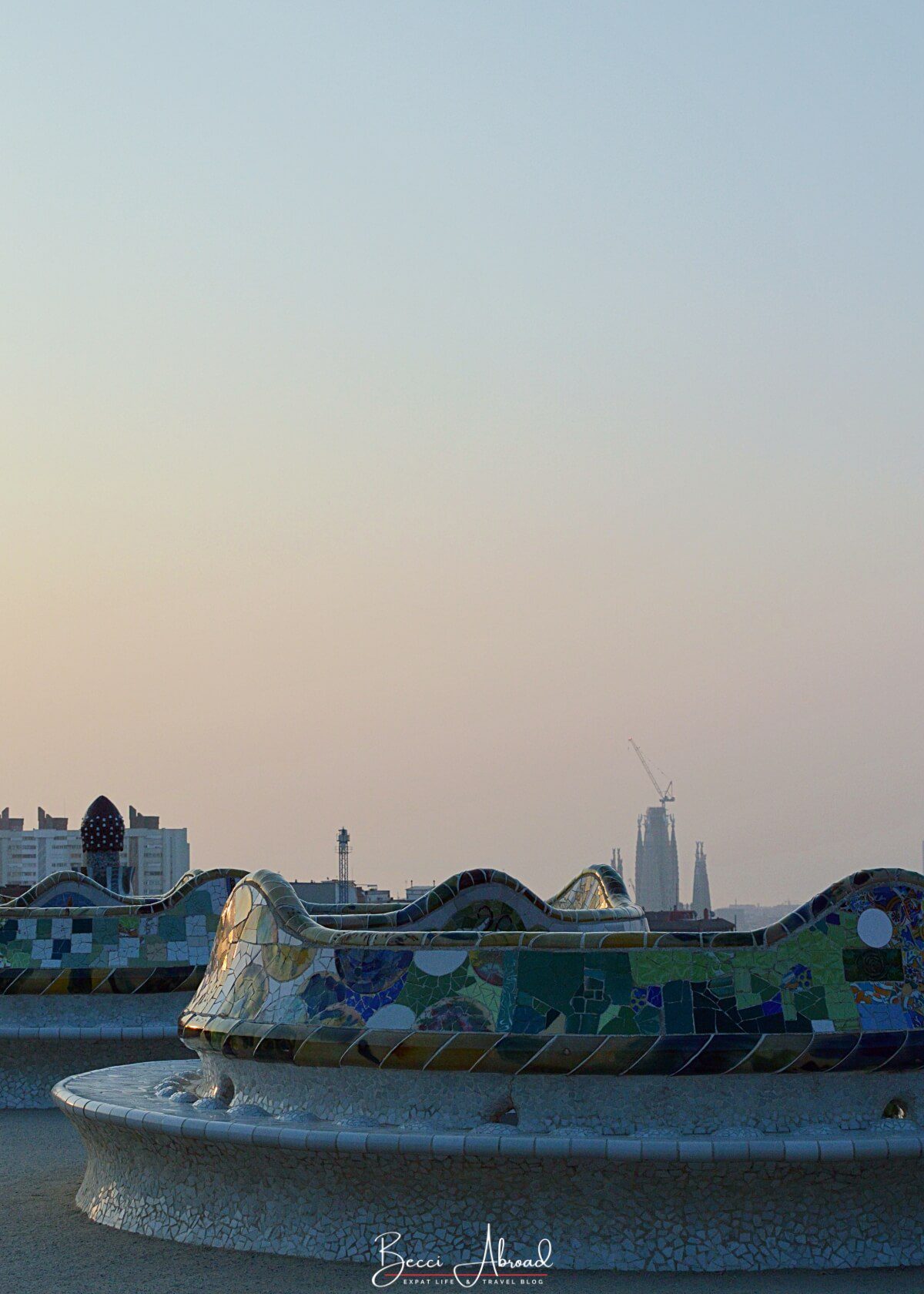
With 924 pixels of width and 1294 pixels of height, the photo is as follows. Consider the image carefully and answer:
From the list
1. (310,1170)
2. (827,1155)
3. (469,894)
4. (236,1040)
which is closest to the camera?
(827,1155)

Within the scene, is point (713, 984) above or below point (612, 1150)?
above

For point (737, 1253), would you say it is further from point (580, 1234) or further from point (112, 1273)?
point (112, 1273)

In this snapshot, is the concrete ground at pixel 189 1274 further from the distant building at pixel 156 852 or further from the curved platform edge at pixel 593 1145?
the distant building at pixel 156 852

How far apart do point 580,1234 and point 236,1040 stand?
2.54m

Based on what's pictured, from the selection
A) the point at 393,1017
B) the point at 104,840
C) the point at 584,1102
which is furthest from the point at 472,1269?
the point at 104,840

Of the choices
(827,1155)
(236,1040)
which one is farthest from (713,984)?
(236,1040)

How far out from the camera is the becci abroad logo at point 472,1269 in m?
9.05

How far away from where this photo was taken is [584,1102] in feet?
31.4

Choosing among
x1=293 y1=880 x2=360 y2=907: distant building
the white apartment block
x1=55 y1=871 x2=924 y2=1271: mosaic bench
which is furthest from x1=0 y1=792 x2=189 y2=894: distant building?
x1=55 y1=871 x2=924 y2=1271: mosaic bench

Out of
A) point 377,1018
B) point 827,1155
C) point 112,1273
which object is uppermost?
point 377,1018

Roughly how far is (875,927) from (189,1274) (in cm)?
441

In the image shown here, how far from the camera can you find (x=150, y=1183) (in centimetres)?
1057

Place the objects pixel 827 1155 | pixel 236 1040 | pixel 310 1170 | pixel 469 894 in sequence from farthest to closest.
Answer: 1. pixel 469 894
2. pixel 236 1040
3. pixel 310 1170
4. pixel 827 1155

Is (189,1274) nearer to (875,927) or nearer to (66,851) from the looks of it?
(875,927)
